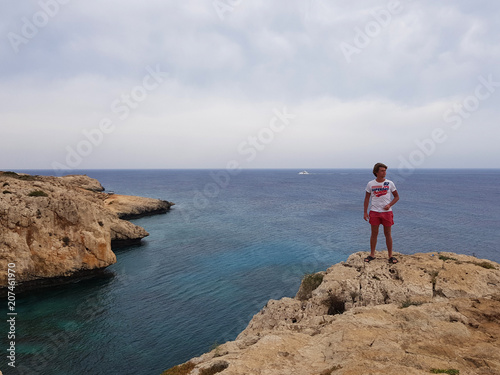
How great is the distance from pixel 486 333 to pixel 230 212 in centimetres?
6273

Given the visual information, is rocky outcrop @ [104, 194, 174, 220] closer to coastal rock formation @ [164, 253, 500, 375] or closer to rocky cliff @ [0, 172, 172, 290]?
rocky cliff @ [0, 172, 172, 290]

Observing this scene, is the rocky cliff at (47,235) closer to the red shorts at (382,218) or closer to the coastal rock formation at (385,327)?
the coastal rock formation at (385,327)

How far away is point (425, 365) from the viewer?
5.82 metres

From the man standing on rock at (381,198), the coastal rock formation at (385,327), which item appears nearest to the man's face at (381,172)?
the man standing on rock at (381,198)

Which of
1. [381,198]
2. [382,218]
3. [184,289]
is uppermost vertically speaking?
[381,198]

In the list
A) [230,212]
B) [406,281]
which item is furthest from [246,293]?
[230,212]

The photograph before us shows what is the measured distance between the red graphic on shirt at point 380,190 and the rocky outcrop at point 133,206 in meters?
58.2

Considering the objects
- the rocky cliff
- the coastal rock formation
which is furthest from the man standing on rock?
the rocky cliff

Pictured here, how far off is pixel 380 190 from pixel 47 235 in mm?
29354

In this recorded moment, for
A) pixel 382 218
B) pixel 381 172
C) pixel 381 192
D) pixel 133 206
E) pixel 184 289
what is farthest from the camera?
pixel 133 206

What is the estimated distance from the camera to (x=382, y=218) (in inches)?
454

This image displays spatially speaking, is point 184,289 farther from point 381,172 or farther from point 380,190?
point 381,172

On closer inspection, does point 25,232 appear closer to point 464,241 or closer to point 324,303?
point 324,303

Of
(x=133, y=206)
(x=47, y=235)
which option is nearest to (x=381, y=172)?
(x=47, y=235)
